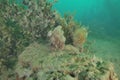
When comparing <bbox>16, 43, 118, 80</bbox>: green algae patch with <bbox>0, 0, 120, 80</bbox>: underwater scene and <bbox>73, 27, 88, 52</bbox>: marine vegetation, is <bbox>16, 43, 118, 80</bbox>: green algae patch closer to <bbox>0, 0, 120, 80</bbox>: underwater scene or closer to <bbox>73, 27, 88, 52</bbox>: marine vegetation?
<bbox>0, 0, 120, 80</bbox>: underwater scene

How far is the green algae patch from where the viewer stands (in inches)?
245

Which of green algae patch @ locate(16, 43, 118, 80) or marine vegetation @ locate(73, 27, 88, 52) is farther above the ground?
marine vegetation @ locate(73, 27, 88, 52)

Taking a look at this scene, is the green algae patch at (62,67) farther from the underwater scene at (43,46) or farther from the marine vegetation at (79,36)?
the marine vegetation at (79,36)

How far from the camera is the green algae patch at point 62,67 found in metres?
6.21

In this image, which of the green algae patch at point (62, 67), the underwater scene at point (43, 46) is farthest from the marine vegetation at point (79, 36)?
the green algae patch at point (62, 67)

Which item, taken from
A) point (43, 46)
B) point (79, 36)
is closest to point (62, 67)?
point (43, 46)

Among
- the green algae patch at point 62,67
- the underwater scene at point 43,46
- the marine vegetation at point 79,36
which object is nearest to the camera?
the green algae patch at point 62,67

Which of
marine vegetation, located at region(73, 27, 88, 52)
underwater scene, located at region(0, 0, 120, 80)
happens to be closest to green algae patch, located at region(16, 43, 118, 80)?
underwater scene, located at region(0, 0, 120, 80)

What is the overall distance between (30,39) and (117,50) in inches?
366

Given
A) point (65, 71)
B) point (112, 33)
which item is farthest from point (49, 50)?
point (112, 33)

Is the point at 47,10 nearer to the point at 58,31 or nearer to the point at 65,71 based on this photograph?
the point at 58,31

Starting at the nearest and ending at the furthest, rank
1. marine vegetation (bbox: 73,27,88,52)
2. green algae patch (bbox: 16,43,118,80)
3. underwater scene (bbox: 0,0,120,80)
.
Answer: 1. green algae patch (bbox: 16,43,118,80)
2. underwater scene (bbox: 0,0,120,80)
3. marine vegetation (bbox: 73,27,88,52)

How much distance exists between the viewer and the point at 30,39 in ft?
33.2

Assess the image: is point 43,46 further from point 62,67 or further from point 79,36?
point 62,67
